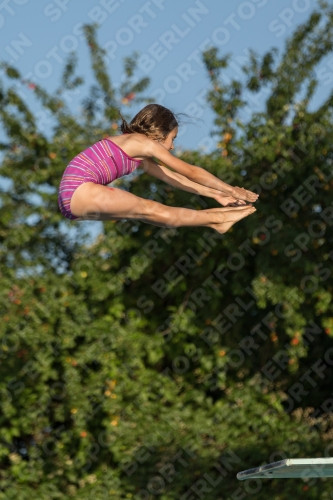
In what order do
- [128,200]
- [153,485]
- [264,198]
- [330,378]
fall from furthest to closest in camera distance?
[330,378]
[264,198]
[153,485]
[128,200]

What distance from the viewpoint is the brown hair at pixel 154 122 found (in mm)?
4125

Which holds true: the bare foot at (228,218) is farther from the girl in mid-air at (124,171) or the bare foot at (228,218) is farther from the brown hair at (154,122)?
the brown hair at (154,122)

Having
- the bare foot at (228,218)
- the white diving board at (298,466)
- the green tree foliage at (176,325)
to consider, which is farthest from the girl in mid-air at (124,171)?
the green tree foliage at (176,325)

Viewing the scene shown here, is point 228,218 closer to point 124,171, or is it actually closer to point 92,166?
point 124,171

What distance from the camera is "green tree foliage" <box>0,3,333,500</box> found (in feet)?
23.5

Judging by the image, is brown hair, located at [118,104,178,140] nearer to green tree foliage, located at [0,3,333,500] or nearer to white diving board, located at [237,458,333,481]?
→ white diving board, located at [237,458,333,481]

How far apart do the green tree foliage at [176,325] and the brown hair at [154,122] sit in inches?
121

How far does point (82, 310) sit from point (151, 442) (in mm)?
1275

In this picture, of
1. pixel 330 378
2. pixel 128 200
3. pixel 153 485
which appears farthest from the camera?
pixel 330 378

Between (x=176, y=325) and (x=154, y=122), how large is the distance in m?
3.67

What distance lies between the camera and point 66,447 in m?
7.64

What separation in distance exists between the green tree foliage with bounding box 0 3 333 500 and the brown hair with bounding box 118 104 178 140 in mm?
3075

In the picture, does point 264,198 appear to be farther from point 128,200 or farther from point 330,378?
point 128,200

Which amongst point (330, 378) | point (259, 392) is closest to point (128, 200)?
point (259, 392)
